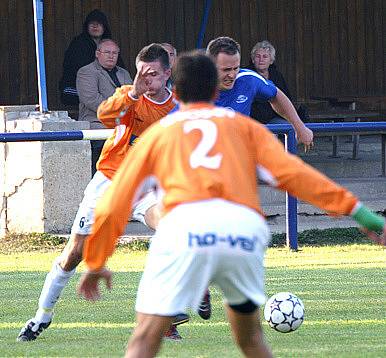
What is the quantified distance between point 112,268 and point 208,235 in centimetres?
798

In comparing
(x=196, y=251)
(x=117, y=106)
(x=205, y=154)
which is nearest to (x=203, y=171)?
(x=205, y=154)

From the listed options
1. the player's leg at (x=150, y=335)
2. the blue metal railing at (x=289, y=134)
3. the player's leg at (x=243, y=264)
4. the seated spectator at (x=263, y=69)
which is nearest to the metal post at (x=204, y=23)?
the seated spectator at (x=263, y=69)

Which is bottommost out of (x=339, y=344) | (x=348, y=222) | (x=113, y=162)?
(x=348, y=222)

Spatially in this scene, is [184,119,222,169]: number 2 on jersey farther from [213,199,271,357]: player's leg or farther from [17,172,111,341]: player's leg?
[17,172,111,341]: player's leg

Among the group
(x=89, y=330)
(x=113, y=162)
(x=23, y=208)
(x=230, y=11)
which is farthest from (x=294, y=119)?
(x=230, y=11)

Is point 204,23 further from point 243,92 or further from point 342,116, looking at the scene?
point 243,92

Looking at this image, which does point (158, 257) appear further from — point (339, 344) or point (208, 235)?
point (339, 344)

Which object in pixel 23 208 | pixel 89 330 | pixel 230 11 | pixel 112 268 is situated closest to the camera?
pixel 89 330

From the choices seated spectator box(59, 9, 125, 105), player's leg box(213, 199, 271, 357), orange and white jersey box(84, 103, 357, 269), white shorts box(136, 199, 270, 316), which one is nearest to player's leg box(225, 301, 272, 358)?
player's leg box(213, 199, 271, 357)

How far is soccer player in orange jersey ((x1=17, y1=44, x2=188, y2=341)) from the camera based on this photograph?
799cm

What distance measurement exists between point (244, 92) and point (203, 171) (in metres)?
3.41

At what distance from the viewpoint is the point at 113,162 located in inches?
329

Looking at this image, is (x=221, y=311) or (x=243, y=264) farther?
(x=221, y=311)

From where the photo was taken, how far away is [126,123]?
8219mm
